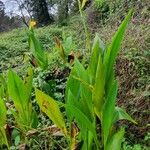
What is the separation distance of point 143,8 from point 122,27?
3147 mm

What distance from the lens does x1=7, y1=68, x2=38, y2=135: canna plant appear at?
8.15 feet

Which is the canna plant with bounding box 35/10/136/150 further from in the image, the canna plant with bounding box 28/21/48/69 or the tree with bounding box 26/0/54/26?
the tree with bounding box 26/0/54/26

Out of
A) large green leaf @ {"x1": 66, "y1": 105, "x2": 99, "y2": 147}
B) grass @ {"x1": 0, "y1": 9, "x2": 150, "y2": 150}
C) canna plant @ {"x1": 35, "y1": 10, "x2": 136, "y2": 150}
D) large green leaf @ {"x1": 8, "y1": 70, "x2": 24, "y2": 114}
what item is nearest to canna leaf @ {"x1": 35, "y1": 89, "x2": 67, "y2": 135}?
canna plant @ {"x1": 35, "y1": 10, "x2": 136, "y2": 150}

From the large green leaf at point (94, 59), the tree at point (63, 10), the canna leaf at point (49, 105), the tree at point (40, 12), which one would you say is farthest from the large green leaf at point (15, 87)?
the tree at point (40, 12)

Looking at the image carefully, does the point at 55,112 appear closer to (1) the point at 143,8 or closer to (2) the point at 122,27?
(2) the point at 122,27

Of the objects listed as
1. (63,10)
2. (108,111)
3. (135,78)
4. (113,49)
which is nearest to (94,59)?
(113,49)

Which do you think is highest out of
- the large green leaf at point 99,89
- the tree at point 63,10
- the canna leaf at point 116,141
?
the tree at point 63,10

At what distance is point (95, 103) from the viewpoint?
7.04 feet

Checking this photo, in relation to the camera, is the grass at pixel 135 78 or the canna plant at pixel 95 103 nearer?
the canna plant at pixel 95 103

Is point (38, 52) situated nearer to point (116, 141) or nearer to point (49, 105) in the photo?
point (49, 105)

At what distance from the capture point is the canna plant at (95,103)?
6.75 feet

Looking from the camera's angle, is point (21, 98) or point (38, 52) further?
point (38, 52)

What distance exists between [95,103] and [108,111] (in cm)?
12

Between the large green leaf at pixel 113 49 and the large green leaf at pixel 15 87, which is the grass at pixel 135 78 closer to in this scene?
the large green leaf at pixel 113 49
